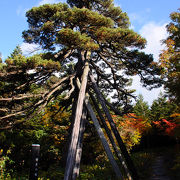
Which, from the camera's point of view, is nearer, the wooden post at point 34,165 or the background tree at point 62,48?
the wooden post at point 34,165

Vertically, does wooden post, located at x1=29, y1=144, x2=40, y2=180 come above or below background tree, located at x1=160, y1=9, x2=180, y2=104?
below

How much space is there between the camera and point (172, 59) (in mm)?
8562

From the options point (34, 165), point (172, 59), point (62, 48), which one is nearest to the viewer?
point (34, 165)

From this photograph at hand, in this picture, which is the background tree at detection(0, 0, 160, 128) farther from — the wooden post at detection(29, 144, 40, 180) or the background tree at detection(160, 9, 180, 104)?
the wooden post at detection(29, 144, 40, 180)

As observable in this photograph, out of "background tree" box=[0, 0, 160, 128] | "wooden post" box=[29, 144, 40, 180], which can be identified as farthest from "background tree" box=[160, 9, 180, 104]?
"wooden post" box=[29, 144, 40, 180]

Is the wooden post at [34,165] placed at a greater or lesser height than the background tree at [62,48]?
lesser

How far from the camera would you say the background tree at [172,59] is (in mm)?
7543

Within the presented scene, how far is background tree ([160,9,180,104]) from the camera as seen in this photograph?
7543 mm

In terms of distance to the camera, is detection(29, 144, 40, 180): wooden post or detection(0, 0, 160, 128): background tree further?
detection(0, 0, 160, 128): background tree

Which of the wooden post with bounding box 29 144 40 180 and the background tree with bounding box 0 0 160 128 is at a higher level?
the background tree with bounding box 0 0 160 128

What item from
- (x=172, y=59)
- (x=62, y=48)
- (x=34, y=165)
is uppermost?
(x=62, y=48)

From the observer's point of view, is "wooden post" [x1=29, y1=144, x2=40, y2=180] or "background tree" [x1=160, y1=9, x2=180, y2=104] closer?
"wooden post" [x1=29, y1=144, x2=40, y2=180]

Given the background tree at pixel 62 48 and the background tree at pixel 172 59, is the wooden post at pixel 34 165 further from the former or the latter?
the background tree at pixel 172 59

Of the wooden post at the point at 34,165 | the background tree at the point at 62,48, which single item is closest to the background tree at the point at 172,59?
the background tree at the point at 62,48
